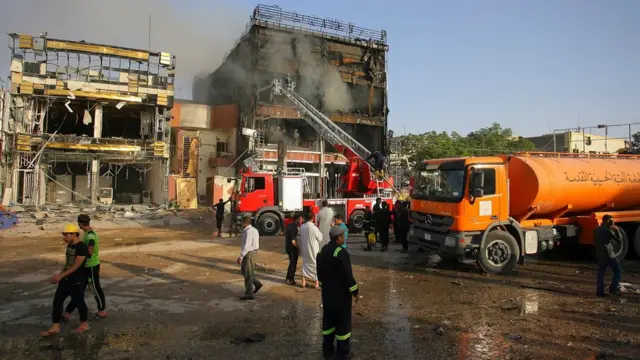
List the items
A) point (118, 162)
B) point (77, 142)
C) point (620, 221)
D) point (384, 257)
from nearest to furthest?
point (620, 221) < point (384, 257) < point (77, 142) < point (118, 162)

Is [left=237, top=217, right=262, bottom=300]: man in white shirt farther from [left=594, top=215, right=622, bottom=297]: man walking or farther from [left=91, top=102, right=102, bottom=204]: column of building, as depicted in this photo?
[left=91, top=102, right=102, bottom=204]: column of building

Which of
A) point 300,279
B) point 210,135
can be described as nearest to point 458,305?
point 300,279

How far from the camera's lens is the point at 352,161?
2089 cm

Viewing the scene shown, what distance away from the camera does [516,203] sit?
400 inches

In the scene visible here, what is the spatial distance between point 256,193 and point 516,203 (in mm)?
10510

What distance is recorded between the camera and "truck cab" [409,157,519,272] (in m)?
9.25

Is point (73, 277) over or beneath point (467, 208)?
beneath

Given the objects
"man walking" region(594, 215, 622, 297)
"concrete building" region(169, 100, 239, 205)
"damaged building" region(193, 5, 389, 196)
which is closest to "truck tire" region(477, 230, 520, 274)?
"man walking" region(594, 215, 622, 297)

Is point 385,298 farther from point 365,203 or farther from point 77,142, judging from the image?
point 77,142

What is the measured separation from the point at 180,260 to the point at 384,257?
18.8 feet

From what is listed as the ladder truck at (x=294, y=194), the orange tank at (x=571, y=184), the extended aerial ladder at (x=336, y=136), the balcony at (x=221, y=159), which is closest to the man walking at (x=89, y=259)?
the orange tank at (x=571, y=184)

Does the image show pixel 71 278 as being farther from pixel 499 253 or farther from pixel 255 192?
pixel 255 192

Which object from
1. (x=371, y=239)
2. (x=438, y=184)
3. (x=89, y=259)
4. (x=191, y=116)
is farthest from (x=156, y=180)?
(x=89, y=259)

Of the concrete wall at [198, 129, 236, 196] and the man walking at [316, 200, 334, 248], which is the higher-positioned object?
the concrete wall at [198, 129, 236, 196]
